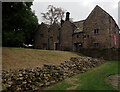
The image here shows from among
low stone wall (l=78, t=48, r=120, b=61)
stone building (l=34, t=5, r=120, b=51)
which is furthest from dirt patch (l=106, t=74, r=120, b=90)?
stone building (l=34, t=5, r=120, b=51)

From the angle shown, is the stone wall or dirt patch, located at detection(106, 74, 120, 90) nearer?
dirt patch, located at detection(106, 74, 120, 90)

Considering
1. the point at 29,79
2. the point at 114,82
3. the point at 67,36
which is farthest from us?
the point at 67,36

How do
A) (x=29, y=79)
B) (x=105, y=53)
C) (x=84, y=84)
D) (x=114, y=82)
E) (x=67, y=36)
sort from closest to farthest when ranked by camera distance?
(x=84, y=84) → (x=114, y=82) → (x=29, y=79) → (x=105, y=53) → (x=67, y=36)

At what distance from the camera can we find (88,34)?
82.2ft

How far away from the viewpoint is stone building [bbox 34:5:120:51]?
2309 cm

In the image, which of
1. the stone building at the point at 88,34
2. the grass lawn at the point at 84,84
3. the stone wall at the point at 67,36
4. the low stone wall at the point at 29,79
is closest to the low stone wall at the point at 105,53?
the stone building at the point at 88,34

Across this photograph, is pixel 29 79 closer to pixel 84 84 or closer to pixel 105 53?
pixel 84 84

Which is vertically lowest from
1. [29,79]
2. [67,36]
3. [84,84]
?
[84,84]

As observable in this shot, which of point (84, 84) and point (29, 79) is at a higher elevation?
point (29, 79)

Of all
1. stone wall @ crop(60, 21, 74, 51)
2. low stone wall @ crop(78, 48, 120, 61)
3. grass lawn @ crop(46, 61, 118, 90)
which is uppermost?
stone wall @ crop(60, 21, 74, 51)

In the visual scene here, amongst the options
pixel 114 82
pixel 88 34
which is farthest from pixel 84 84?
pixel 88 34

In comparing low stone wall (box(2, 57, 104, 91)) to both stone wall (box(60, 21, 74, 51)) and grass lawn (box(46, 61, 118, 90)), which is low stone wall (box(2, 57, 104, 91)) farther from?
stone wall (box(60, 21, 74, 51))

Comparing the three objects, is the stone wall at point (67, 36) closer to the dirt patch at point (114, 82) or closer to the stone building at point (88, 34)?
the stone building at point (88, 34)

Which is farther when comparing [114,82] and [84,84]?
[114,82]
